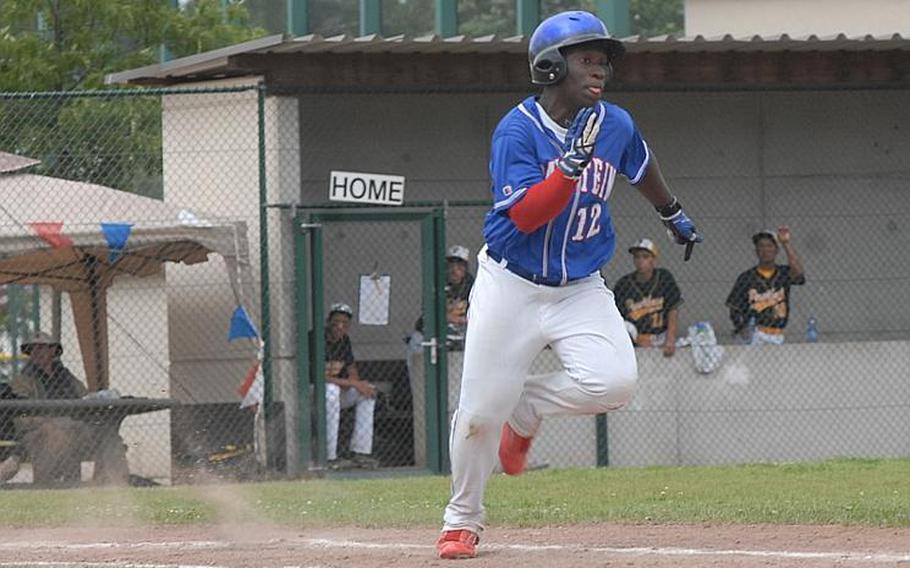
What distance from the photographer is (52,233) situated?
41.7 ft

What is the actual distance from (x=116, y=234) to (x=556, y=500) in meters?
4.39

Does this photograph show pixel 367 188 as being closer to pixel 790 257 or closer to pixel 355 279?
pixel 355 279

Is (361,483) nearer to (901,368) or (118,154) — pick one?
(118,154)

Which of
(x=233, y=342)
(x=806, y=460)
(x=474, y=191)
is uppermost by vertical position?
(x=474, y=191)

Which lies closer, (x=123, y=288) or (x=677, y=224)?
(x=677, y=224)

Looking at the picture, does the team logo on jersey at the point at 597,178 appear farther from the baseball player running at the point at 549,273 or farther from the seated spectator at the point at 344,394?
the seated spectator at the point at 344,394

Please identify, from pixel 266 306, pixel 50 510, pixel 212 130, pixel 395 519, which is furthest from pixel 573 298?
pixel 212 130

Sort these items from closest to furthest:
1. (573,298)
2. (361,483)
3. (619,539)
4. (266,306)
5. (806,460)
Answer: (573,298) < (619,539) < (361,483) < (266,306) < (806,460)

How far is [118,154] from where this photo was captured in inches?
545

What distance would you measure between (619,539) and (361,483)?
4724mm

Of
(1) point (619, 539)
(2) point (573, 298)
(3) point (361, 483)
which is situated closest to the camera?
(2) point (573, 298)

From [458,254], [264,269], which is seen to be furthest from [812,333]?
[264,269]

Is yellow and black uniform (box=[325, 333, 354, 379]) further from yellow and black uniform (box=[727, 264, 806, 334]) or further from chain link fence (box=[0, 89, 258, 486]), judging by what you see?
yellow and black uniform (box=[727, 264, 806, 334])

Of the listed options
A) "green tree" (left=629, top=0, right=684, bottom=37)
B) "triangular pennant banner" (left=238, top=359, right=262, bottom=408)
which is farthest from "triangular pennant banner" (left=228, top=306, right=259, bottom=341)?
"green tree" (left=629, top=0, right=684, bottom=37)
